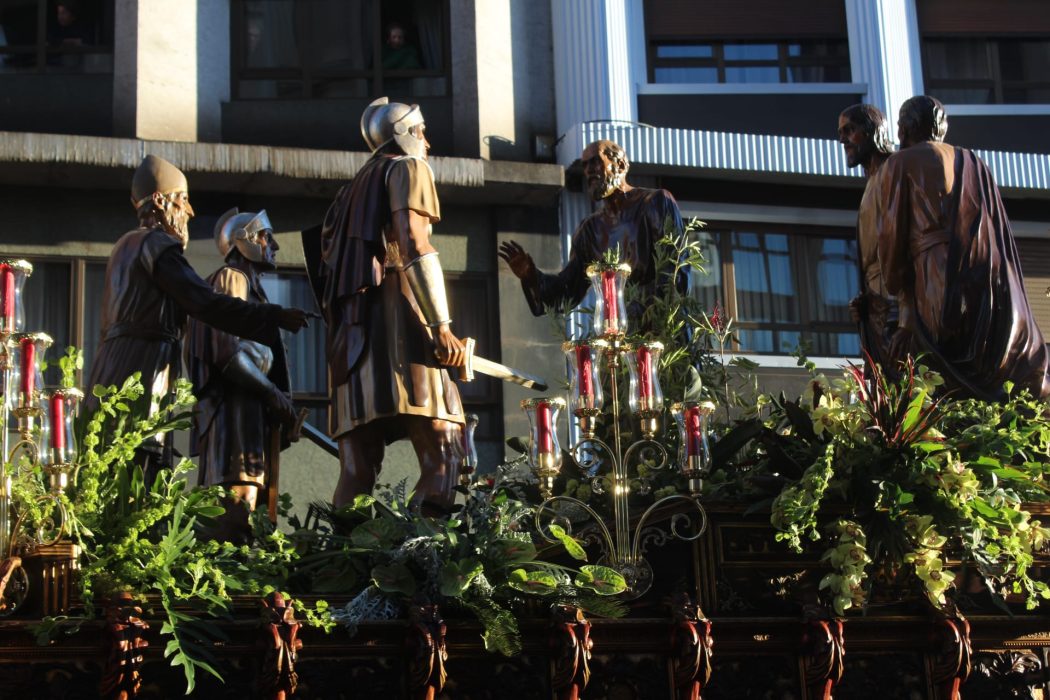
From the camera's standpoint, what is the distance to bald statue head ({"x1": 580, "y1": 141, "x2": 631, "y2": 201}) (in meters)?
10.8

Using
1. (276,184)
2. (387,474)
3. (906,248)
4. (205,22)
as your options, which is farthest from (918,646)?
(205,22)

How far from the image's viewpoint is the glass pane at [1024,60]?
1931cm

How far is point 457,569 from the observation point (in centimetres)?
708

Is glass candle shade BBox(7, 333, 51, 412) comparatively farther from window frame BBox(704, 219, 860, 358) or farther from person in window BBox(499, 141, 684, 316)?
window frame BBox(704, 219, 860, 358)

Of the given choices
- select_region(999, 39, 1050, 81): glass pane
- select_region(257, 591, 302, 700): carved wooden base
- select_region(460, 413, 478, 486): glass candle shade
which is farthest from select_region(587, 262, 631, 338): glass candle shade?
select_region(999, 39, 1050, 81): glass pane

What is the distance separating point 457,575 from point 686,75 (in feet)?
38.5

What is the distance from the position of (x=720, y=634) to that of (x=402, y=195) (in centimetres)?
279

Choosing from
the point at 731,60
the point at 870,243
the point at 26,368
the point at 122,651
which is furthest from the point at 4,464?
the point at 731,60

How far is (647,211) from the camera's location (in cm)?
1068

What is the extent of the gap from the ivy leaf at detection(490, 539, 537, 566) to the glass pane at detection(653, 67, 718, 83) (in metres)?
11.2

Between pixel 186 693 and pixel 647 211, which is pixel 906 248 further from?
pixel 186 693

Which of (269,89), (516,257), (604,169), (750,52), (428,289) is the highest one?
(750,52)

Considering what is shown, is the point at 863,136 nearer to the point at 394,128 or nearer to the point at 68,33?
the point at 394,128

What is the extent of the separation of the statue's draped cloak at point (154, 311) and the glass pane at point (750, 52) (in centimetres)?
976
